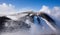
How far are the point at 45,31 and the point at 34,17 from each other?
0.21 meters

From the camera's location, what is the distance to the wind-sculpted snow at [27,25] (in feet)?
4.70

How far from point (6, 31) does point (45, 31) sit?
0.44 meters

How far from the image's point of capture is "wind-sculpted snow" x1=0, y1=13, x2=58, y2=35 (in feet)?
4.70

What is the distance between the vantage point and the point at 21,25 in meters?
1.45

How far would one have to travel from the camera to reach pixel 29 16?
1477mm

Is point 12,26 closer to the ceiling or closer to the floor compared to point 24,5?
closer to the floor

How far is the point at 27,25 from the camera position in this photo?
1.45 metres

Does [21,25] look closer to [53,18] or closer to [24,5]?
[24,5]

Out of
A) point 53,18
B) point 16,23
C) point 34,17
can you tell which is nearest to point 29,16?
point 34,17

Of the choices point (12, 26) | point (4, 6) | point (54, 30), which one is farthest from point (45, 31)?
point (4, 6)

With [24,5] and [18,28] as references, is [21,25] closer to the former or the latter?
[18,28]

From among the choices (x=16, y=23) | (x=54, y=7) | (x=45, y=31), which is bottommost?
(x=45, y=31)

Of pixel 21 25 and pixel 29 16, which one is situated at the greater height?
pixel 29 16

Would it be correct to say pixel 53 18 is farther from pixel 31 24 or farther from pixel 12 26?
pixel 12 26
